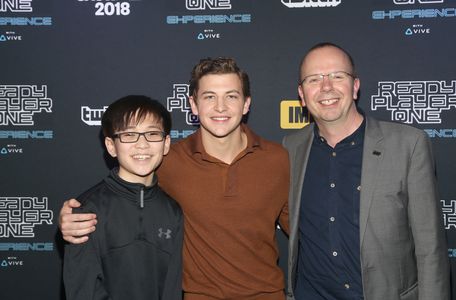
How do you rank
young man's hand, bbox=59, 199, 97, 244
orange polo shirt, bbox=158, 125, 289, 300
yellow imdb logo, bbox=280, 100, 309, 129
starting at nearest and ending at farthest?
1. young man's hand, bbox=59, 199, 97, 244
2. orange polo shirt, bbox=158, 125, 289, 300
3. yellow imdb logo, bbox=280, 100, 309, 129

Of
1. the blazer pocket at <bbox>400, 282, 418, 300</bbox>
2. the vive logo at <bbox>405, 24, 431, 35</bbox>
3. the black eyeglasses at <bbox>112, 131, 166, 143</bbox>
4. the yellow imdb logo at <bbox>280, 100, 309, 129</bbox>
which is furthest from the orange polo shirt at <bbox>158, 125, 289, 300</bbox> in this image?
the vive logo at <bbox>405, 24, 431, 35</bbox>

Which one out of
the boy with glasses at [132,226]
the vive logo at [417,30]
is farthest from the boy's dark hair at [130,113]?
the vive logo at [417,30]

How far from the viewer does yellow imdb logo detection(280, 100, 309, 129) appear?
9.05 feet

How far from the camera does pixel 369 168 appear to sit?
6.03 feet

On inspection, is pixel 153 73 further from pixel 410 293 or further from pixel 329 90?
pixel 410 293

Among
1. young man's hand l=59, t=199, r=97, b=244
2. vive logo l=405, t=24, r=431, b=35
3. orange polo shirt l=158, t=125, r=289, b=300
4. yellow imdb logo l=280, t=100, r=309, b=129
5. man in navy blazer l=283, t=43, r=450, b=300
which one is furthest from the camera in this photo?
yellow imdb logo l=280, t=100, r=309, b=129

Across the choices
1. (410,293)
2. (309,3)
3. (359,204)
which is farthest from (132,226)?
(309,3)

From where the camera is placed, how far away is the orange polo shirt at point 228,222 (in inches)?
76.0

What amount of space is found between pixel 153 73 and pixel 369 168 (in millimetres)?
1573

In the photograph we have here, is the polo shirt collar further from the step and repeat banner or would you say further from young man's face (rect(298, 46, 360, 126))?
the step and repeat banner

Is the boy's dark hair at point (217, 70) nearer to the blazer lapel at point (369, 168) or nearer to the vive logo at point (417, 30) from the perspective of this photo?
the blazer lapel at point (369, 168)

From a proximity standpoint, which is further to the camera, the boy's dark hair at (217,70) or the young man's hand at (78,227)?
the boy's dark hair at (217,70)

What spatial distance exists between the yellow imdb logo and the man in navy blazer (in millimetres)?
676

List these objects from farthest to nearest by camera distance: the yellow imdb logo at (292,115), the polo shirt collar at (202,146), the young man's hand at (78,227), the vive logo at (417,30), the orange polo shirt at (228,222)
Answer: the yellow imdb logo at (292,115), the vive logo at (417,30), the polo shirt collar at (202,146), the orange polo shirt at (228,222), the young man's hand at (78,227)
